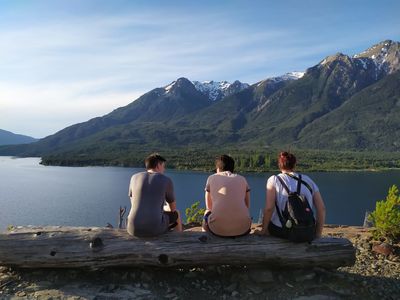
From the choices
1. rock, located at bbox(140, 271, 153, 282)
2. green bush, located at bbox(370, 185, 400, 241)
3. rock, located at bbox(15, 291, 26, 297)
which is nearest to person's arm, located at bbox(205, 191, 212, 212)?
rock, located at bbox(140, 271, 153, 282)

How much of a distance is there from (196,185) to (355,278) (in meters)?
96.8

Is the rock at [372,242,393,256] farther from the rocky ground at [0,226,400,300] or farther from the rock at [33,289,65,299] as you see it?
the rock at [33,289,65,299]

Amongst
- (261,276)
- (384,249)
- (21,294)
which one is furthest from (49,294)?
(384,249)

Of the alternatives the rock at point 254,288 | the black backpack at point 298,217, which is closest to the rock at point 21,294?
the rock at point 254,288

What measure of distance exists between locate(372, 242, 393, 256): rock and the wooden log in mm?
2184

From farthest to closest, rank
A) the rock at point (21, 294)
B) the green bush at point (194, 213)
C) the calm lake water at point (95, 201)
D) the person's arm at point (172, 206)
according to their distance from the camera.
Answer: the calm lake water at point (95, 201), the green bush at point (194, 213), the person's arm at point (172, 206), the rock at point (21, 294)

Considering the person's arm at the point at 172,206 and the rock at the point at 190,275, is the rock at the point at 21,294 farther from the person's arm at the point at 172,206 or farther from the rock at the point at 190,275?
the person's arm at the point at 172,206

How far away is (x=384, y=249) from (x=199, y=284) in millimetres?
4859

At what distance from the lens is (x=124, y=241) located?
8.28 m

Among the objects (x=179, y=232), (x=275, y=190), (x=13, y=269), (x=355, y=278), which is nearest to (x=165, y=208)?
(x=179, y=232)

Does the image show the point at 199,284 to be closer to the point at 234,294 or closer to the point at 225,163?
the point at 234,294

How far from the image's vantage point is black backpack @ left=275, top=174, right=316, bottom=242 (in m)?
7.82

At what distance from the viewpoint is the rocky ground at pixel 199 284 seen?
7.78 meters

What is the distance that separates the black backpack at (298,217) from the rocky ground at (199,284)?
0.91 meters
